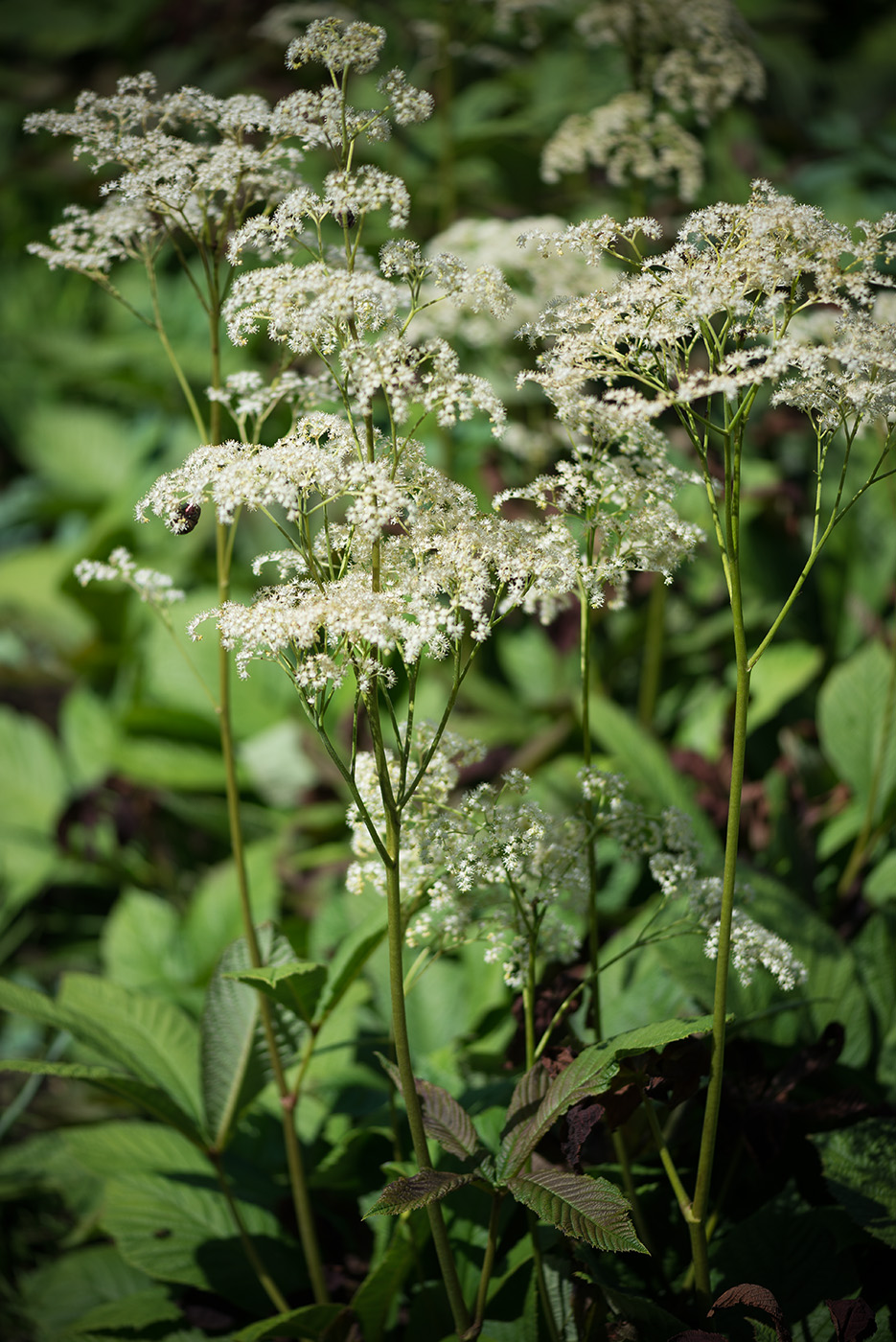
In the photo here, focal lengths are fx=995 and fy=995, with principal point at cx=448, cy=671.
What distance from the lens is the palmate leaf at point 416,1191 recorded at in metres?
0.87

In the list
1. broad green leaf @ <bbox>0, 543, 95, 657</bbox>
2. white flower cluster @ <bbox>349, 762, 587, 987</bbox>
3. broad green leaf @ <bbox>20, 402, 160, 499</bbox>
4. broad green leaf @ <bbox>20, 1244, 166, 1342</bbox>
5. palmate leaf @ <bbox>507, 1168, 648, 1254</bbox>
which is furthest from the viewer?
broad green leaf @ <bbox>20, 402, 160, 499</bbox>

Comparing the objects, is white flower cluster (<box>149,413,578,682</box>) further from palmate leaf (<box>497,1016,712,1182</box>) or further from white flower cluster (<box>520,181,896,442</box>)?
palmate leaf (<box>497,1016,712,1182</box>)

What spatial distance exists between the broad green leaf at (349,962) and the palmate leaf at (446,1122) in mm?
166

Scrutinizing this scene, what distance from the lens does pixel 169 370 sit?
3990 mm

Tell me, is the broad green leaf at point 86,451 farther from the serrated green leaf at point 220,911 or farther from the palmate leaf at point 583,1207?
the palmate leaf at point 583,1207

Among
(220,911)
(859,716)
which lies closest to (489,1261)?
(220,911)

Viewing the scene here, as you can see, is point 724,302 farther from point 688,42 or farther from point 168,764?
point 168,764

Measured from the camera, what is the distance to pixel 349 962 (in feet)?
4.10

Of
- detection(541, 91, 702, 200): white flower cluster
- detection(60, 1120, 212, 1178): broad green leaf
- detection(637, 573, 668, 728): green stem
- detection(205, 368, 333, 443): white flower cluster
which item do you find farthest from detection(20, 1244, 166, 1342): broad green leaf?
detection(541, 91, 702, 200): white flower cluster

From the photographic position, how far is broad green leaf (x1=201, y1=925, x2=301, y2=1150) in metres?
1.35

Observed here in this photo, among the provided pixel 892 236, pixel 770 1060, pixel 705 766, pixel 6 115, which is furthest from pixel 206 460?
pixel 6 115

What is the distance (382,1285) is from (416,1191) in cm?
36

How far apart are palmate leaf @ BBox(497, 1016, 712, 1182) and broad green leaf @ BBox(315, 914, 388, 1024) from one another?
0.29 meters

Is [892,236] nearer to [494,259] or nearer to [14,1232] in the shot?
[494,259]
